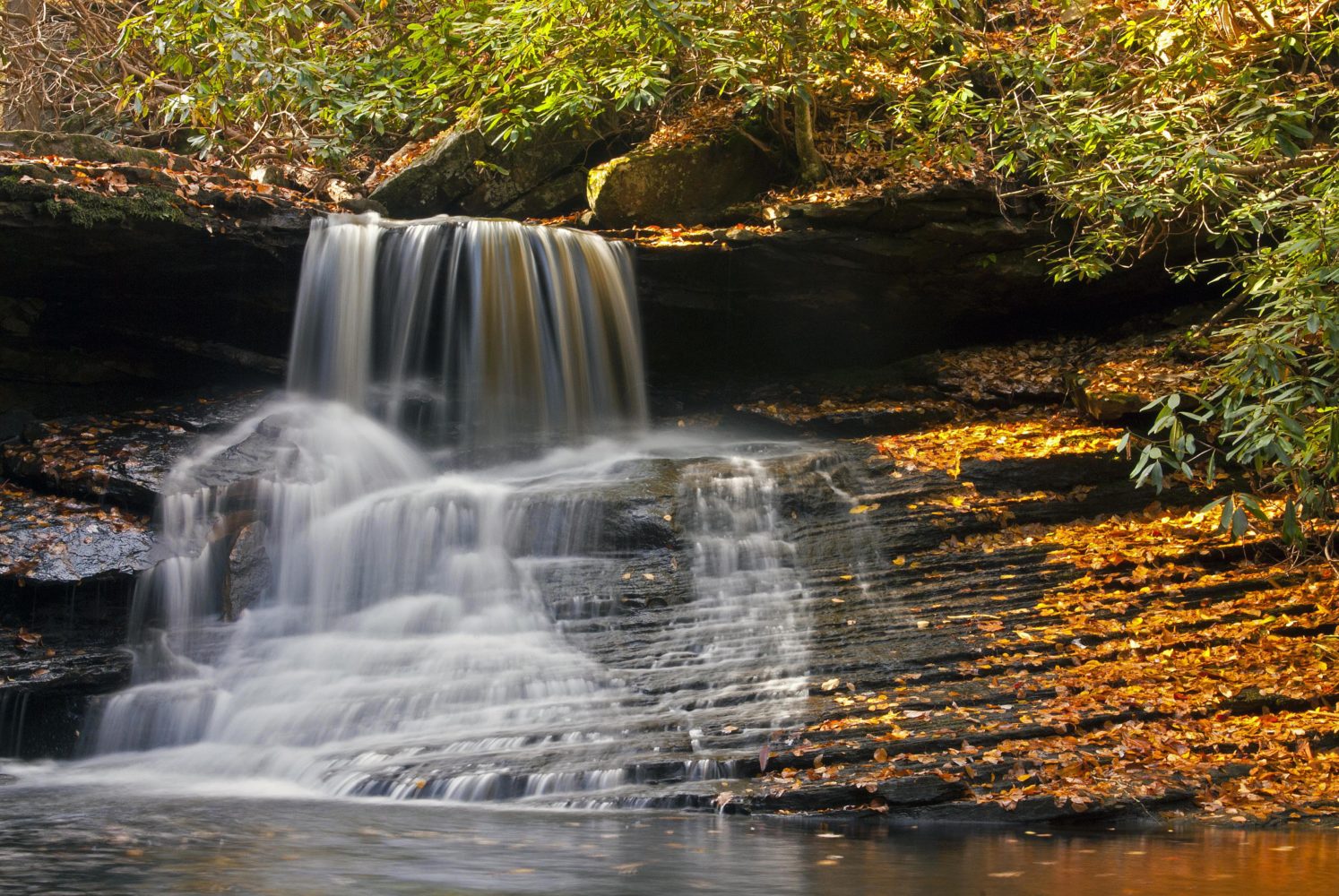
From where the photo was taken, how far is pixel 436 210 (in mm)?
14422

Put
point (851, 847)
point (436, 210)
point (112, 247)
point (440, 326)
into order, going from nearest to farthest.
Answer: point (851, 847)
point (112, 247)
point (440, 326)
point (436, 210)

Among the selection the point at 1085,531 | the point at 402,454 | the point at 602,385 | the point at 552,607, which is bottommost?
the point at 552,607

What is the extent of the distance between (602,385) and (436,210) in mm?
3684

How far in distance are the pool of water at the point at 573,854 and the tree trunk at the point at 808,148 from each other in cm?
915

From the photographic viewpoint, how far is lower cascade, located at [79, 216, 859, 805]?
24.2 ft

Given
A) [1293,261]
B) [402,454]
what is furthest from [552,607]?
[1293,261]

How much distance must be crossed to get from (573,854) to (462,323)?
27.6 ft

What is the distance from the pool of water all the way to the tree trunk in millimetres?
9148

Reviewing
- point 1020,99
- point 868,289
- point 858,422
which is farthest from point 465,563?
point 1020,99

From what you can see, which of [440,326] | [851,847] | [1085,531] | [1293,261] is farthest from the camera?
[440,326]

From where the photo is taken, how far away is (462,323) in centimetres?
1240

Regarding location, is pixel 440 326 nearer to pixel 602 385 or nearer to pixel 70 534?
pixel 602 385

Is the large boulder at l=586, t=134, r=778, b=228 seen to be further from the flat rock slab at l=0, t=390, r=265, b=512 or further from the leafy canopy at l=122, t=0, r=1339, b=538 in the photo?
the flat rock slab at l=0, t=390, r=265, b=512

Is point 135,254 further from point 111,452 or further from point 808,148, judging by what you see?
point 808,148
